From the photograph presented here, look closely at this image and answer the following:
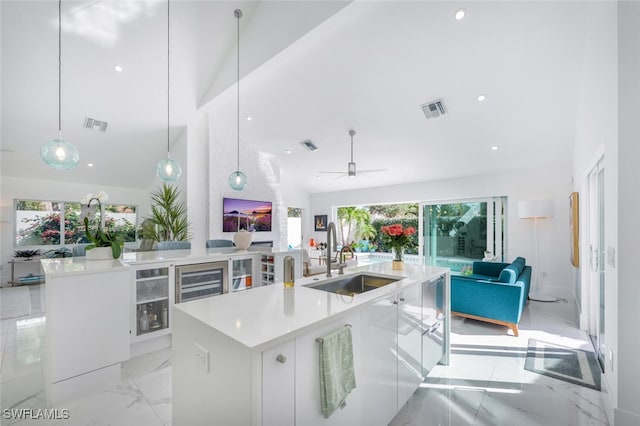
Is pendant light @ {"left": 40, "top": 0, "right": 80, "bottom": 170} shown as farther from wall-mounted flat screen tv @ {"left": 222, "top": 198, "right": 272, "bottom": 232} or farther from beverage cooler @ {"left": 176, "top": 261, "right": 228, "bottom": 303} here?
wall-mounted flat screen tv @ {"left": 222, "top": 198, "right": 272, "bottom": 232}

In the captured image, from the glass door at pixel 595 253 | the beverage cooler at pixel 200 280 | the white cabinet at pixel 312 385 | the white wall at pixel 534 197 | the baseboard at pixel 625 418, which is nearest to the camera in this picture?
the white cabinet at pixel 312 385

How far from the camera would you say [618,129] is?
174 cm

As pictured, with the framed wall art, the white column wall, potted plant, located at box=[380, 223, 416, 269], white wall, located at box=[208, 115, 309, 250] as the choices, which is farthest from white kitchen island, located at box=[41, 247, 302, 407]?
the framed wall art

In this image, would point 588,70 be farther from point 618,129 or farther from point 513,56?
point 618,129

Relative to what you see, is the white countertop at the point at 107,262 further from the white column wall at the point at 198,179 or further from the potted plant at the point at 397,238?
the white column wall at the point at 198,179

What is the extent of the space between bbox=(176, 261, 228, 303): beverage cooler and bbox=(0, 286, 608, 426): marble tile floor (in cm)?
60

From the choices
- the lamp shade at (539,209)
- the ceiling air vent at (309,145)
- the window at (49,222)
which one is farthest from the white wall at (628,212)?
the window at (49,222)

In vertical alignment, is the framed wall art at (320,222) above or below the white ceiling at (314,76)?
below

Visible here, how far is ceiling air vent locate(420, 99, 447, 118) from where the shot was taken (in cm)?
399

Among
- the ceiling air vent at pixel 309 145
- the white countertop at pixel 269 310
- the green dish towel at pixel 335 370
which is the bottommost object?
the green dish towel at pixel 335 370

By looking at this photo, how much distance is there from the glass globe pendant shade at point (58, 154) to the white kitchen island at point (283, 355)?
7.19ft

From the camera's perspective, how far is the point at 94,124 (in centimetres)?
470

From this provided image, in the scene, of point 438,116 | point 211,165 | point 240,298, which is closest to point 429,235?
point 438,116

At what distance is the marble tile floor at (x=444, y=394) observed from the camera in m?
1.85
